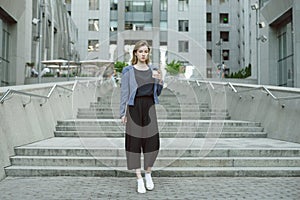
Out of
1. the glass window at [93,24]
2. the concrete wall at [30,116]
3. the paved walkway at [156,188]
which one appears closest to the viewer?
the paved walkway at [156,188]

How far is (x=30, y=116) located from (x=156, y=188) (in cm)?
382

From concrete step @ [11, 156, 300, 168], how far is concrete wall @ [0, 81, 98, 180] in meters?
0.46

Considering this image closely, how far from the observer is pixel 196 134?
348 inches

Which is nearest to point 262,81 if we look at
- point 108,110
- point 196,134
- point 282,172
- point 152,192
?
point 108,110

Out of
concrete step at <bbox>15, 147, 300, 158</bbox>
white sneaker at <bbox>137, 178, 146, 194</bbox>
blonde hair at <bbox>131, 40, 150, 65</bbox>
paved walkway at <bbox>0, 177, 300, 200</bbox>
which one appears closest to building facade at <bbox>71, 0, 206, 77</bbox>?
concrete step at <bbox>15, 147, 300, 158</bbox>

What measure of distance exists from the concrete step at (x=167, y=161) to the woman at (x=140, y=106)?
137cm

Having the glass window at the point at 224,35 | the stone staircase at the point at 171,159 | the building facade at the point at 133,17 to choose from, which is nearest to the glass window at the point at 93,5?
the building facade at the point at 133,17

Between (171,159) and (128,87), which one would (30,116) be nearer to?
(171,159)

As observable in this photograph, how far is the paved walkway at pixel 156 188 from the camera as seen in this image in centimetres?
501

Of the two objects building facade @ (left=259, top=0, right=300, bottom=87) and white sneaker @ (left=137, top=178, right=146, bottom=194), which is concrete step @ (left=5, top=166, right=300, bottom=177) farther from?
building facade @ (left=259, top=0, right=300, bottom=87)

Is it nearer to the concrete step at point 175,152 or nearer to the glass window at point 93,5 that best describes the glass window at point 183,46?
the concrete step at point 175,152

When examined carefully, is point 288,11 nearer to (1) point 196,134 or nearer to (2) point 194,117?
(2) point 194,117

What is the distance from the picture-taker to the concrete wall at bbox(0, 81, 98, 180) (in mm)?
6534

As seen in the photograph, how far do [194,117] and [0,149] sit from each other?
19.1ft
